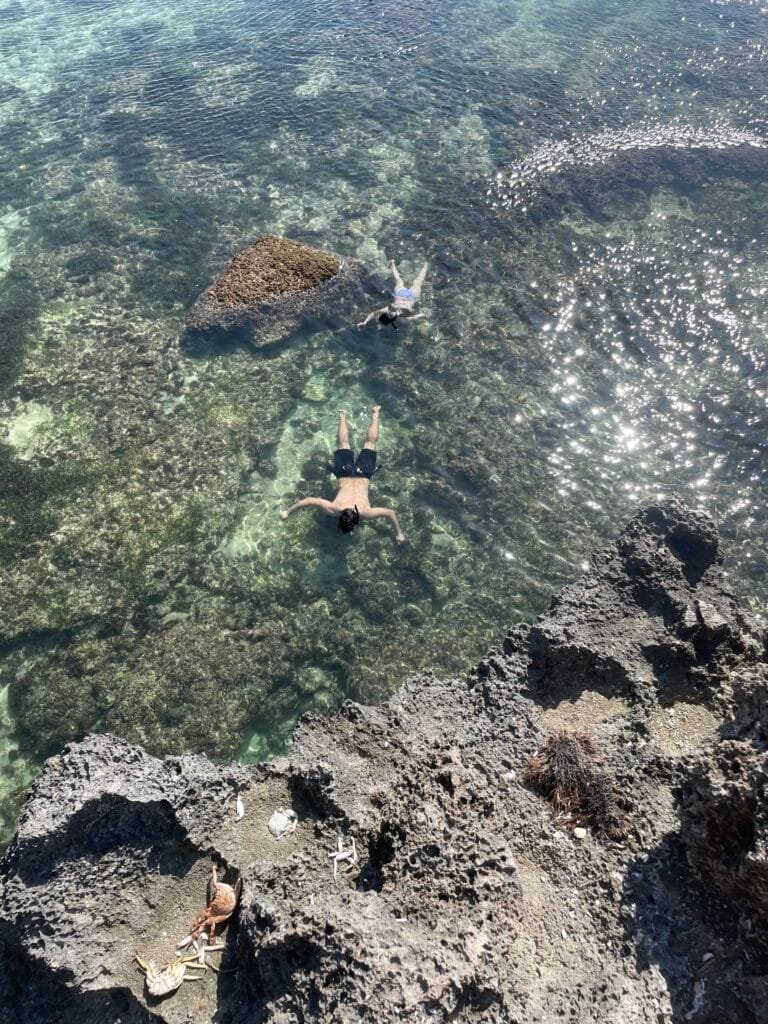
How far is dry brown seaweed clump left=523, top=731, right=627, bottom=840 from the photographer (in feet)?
22.9

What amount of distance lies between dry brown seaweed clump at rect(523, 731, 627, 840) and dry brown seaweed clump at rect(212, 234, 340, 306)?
1337cm

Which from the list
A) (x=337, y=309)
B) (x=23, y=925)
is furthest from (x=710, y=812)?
(x=337, y=309)

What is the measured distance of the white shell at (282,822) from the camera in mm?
7176

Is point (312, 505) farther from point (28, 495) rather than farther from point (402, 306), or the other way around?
point (402, 306)

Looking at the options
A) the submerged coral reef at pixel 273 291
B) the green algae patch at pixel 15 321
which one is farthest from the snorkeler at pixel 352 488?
the green algae patch at pixel 15 321

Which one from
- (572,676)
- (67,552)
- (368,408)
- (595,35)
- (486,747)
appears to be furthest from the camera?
(595,35)

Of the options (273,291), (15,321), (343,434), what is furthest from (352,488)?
(15,321)

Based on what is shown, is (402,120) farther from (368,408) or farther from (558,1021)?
(558,1021)

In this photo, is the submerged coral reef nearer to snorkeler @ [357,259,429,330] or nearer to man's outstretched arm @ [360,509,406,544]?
snorkeler @ [357,259,429,330]

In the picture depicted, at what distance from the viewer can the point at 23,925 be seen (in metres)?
6.51

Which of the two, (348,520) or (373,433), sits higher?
(373,433)

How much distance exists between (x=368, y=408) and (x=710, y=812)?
35.6 feet

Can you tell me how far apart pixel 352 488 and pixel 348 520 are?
122 centimetres

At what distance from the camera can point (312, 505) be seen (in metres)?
12.9
